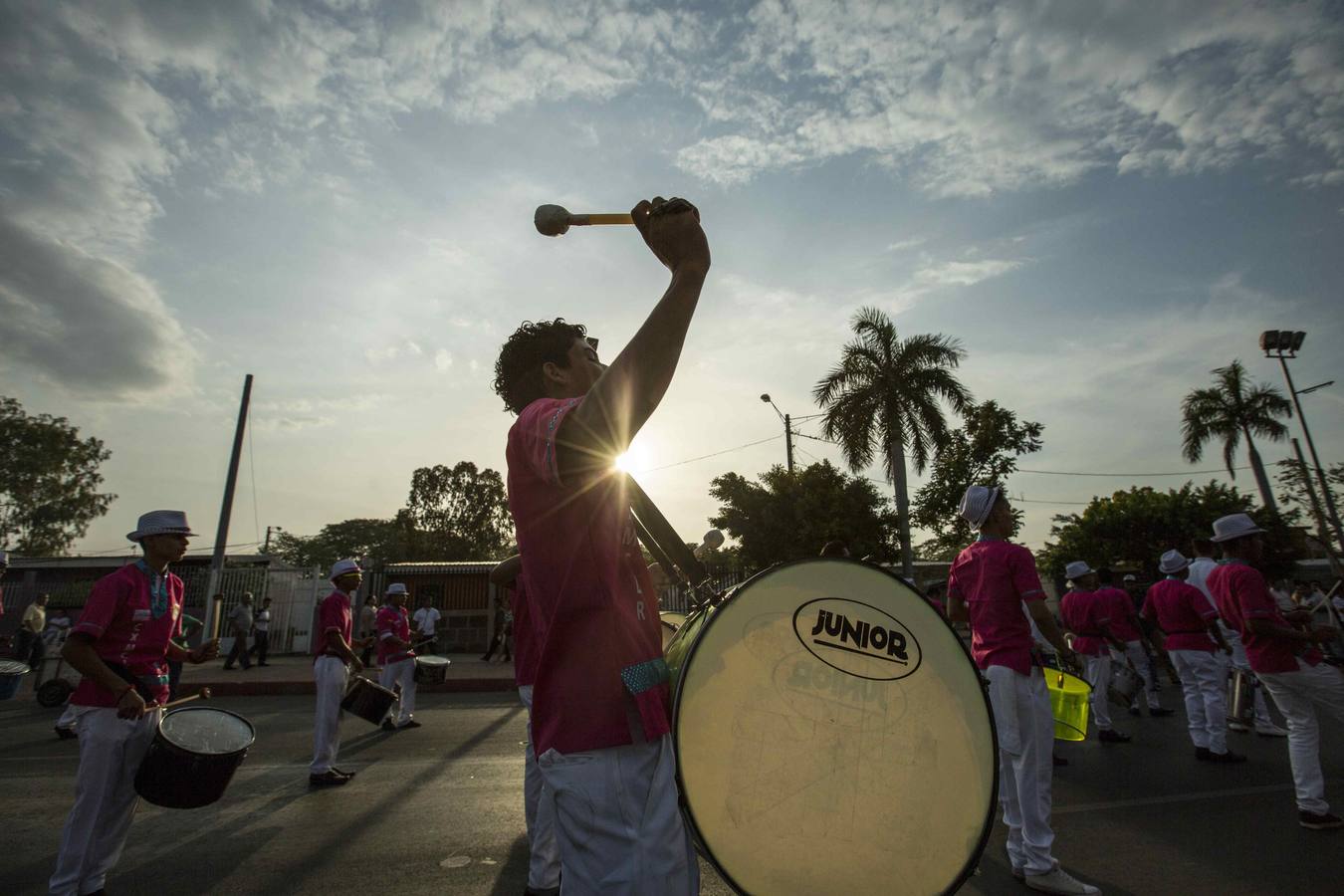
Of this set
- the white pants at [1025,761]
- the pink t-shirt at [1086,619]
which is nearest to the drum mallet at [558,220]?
the white pants at [1025,761]

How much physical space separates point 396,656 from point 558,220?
840 centimetres

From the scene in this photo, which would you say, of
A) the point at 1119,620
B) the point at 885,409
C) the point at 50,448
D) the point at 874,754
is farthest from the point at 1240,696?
the point at 50,448

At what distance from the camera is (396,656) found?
355 inches

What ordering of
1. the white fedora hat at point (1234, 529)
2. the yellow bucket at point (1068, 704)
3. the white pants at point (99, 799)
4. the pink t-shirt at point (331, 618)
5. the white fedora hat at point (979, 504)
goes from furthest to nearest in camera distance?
the pink t-shirt at point (331, 618) → the white fedora hat at point (1234, 529) → the white fedora hat at point (979, 504) → the yellow bucket at point (1068, 704) → the white pants at point (99, 799)

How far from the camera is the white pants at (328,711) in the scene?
246 inches

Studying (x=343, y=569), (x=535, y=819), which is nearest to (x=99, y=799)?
(x=535, y=819)

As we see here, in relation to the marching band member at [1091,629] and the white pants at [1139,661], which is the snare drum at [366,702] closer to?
the marching band member at [1091,629]

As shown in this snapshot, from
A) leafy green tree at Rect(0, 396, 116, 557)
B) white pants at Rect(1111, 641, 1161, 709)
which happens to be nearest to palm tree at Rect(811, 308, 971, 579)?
white pants at Rect(1111, 641, 1161, 709)

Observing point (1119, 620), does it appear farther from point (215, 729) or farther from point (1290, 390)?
point (1290, 390)

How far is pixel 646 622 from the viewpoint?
1608 mm

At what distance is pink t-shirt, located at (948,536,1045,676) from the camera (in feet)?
13.7

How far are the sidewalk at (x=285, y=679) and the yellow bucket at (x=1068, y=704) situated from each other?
385 inches

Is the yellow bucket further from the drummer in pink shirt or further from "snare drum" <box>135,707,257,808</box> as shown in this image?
"snare drum" <box>135,707,257,808</box>

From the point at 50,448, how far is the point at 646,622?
49021 millimetres
